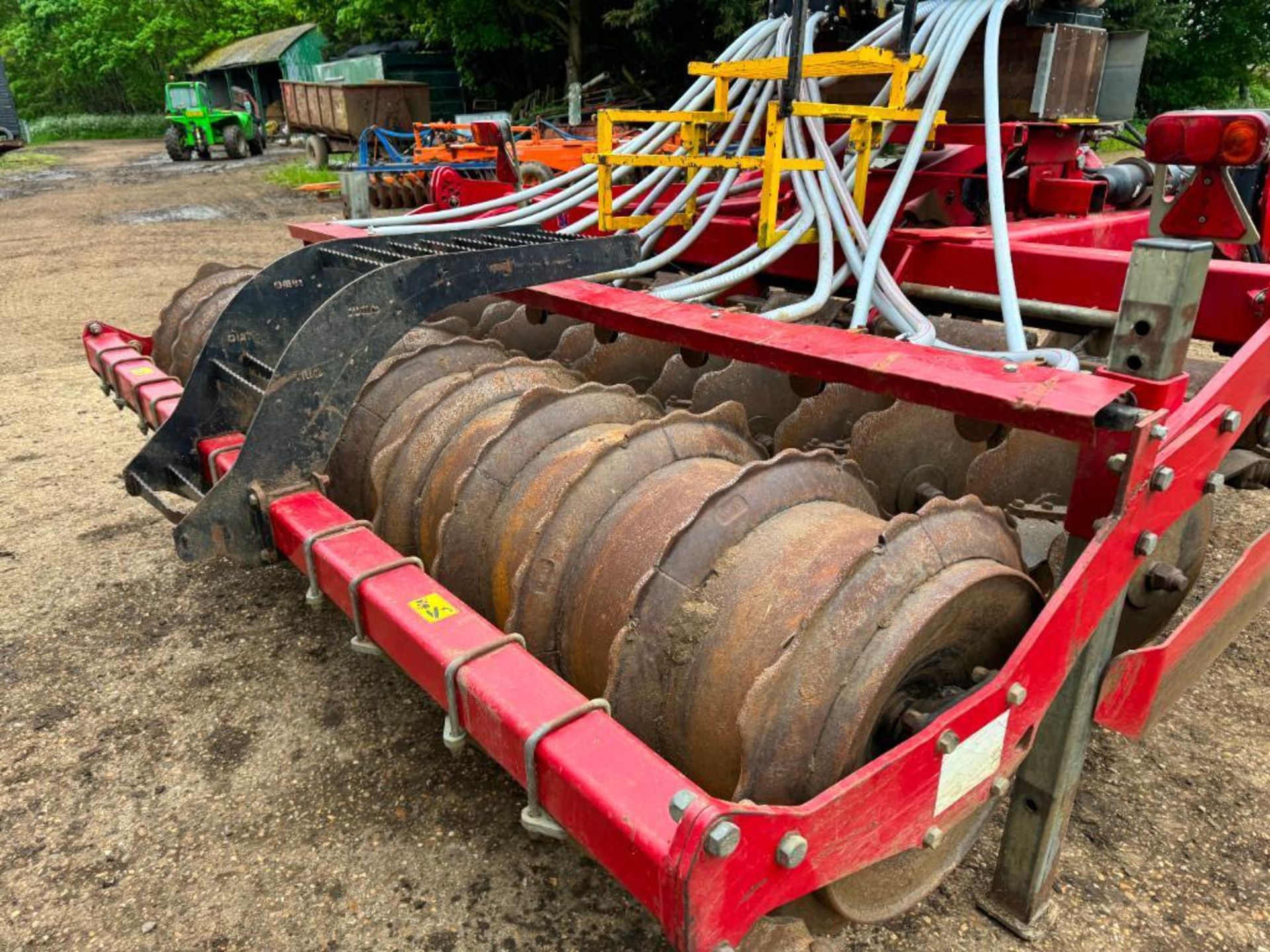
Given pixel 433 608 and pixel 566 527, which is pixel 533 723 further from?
pixel 566 527

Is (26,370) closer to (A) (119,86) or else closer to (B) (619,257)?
(B) (619,257)

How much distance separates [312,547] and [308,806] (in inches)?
33.3

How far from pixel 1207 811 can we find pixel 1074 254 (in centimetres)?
150

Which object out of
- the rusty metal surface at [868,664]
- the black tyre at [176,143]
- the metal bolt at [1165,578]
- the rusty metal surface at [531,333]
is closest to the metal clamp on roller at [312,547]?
the rusty metal surface at [868,664]

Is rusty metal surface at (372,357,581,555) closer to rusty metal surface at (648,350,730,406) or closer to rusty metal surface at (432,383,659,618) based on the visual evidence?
rusty metal surface at (432,383,659,618)

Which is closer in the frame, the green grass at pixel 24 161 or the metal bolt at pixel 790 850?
the metal bolt at pixel 790 850

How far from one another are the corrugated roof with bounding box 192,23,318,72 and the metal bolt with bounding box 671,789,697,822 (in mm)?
36161

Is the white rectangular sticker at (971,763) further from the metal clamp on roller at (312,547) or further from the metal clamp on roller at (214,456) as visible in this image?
the metal clamp on roller at (214,456)

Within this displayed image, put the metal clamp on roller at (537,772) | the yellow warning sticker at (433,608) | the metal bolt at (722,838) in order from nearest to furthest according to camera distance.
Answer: the metal bolt at (722,838)
the metal clamp on roller at (537,772)
the yellow warning sticker at (433,608)

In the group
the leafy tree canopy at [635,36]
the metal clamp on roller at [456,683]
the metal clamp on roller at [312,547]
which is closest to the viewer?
the metal clamp on roller at [456,683]

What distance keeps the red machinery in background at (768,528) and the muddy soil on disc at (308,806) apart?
35cm

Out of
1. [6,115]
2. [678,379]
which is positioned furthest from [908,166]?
[6,115]

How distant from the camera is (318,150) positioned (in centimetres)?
2078

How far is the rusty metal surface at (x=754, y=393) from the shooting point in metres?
2.71
